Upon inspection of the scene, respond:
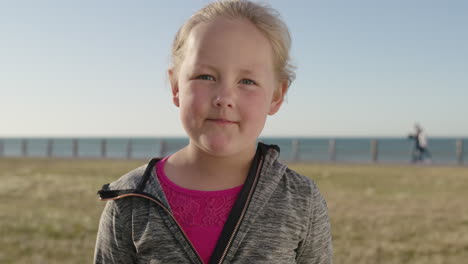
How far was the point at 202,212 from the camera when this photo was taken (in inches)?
72.1

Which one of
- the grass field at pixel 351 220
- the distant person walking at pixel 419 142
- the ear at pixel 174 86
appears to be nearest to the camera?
the ear at pixel 174 86

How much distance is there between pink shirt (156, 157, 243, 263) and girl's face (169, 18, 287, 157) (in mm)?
167

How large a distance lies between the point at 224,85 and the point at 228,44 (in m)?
0.15

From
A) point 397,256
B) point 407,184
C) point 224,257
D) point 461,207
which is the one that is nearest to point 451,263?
point 397,256

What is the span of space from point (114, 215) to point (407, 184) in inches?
472

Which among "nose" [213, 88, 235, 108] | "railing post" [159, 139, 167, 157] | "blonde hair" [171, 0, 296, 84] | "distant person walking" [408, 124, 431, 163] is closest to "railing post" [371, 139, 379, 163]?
"distant person walking" [408, 124, 431, 163]

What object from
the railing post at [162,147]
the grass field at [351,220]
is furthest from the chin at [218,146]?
the railing post at [162,147]

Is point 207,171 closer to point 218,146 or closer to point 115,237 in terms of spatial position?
point 218,146

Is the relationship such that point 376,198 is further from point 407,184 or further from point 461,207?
point 407,184

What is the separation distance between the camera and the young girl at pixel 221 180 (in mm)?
1792

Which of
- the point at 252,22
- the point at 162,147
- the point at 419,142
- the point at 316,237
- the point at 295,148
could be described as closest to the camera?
the point at 252,22

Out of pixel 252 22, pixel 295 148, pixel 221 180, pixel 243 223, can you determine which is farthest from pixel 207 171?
pixel 295 148

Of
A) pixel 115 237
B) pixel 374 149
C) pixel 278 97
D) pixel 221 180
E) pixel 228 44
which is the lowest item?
pixel 374 149

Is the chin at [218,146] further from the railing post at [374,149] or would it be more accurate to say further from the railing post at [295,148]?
the railing post at [295,148]
